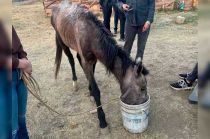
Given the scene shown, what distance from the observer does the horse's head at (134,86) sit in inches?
107

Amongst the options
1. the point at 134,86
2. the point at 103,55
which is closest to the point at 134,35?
the point at 103,55

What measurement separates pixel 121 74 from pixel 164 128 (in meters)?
0.84

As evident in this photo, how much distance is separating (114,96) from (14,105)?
2003mm

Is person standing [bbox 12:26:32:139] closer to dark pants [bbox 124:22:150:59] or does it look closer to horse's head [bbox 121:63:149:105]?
horse's head [bbox 121:63:149:105]

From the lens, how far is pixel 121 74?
9.21 ft

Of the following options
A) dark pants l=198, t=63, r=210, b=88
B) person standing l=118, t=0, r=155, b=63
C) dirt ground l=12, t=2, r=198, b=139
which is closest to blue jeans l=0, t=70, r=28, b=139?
dark pants l=198, t=63, r=210, b=88

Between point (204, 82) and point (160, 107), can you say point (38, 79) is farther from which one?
point (204, 82)

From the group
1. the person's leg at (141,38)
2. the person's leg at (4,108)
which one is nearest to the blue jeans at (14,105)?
the person's leg at (4,108)

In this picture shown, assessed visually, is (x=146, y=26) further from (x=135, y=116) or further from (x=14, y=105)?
(x=14, y=105)

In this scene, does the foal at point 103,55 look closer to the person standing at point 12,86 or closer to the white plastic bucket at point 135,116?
the white plastic bucket at point 135,116

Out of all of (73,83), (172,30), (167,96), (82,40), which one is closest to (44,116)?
(73,83)

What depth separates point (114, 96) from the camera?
Answer: 12.2 ft

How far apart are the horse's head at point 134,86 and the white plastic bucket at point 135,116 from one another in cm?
8

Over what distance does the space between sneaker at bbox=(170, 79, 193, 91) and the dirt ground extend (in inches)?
2.7
